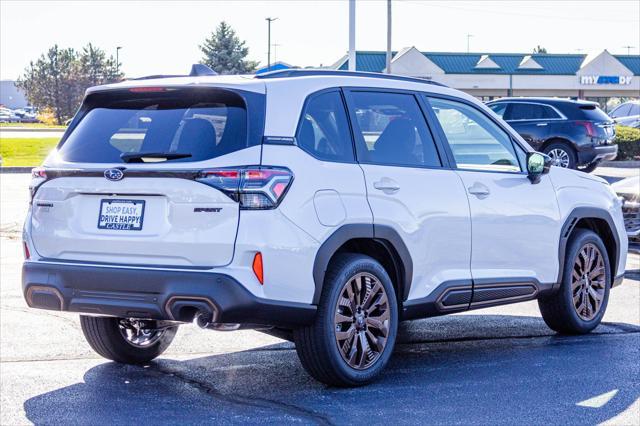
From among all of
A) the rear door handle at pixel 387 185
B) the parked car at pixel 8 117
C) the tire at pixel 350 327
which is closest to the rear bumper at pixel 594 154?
the rear door handle at pixel 387 185

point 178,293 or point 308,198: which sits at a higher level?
point 308,198

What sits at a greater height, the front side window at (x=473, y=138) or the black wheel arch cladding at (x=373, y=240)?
the front side window at (x=473, y=138)

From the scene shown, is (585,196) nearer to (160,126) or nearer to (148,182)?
(160,126)

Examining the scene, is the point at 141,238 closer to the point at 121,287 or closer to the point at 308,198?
the point at 121,287

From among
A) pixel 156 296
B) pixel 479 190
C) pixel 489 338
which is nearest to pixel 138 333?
pixel 156 296

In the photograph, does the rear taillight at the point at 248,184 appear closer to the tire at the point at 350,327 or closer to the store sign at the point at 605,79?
the tire at the point at 350,327

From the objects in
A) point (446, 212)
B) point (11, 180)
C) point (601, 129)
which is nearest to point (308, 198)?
point (446, 212)

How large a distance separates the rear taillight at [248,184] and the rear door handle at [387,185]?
36.0 inches

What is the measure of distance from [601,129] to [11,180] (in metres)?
14.1

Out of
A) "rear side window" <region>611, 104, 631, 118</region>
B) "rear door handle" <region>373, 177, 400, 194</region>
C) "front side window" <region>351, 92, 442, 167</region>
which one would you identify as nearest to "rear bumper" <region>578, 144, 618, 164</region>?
"front side window" <region>351, 92, 442, 167</region>

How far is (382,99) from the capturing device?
7.20 metres

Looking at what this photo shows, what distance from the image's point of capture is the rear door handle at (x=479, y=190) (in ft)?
24.5

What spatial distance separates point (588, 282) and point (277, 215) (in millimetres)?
3499

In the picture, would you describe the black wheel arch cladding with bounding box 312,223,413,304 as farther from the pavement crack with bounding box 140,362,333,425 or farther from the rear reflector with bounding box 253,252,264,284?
the pavement crack with bounding box 140,362,333,425
